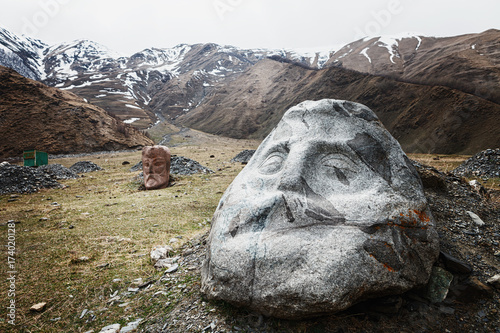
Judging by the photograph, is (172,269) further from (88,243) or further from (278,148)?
(278,148)

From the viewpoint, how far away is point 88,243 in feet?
22.8

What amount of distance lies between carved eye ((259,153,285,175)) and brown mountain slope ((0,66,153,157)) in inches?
1681

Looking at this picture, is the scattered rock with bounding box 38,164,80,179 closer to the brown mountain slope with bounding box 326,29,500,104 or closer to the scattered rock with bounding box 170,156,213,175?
the scattered rock with bounding box 170,156,213,175

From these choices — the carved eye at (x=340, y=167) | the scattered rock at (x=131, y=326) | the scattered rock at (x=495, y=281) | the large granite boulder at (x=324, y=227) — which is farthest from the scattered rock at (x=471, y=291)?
the scattered rock at (x=131, y=326)

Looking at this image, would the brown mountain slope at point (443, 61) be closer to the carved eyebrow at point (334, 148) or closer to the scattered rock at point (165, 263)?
the carved eyebrow at point (334, 148)

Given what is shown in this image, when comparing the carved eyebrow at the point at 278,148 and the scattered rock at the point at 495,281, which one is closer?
the scattered rock at the point at 495,281

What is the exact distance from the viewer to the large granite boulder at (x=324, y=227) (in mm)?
3322

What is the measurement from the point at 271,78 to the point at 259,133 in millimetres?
45191

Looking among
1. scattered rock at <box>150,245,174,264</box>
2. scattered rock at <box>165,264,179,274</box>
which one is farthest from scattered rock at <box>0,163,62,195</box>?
scattered rock at <box>165,264,179,274</box>

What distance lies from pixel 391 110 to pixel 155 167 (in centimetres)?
4413

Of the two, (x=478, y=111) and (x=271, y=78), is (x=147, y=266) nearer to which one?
(x=478, y=111)

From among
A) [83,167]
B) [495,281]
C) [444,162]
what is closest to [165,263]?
[495,281]

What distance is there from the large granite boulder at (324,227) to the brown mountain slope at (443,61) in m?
43.8

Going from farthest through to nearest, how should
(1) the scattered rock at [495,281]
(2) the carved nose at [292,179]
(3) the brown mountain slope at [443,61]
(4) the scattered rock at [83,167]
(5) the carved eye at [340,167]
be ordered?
(3) the brown mountain slope at [443,61] < (4) the scattered rock at [83,167] < (5) the carved eye at [340,167] < (2) the carved nose at [292,179] < (1) the scattered rock at [495,281]
